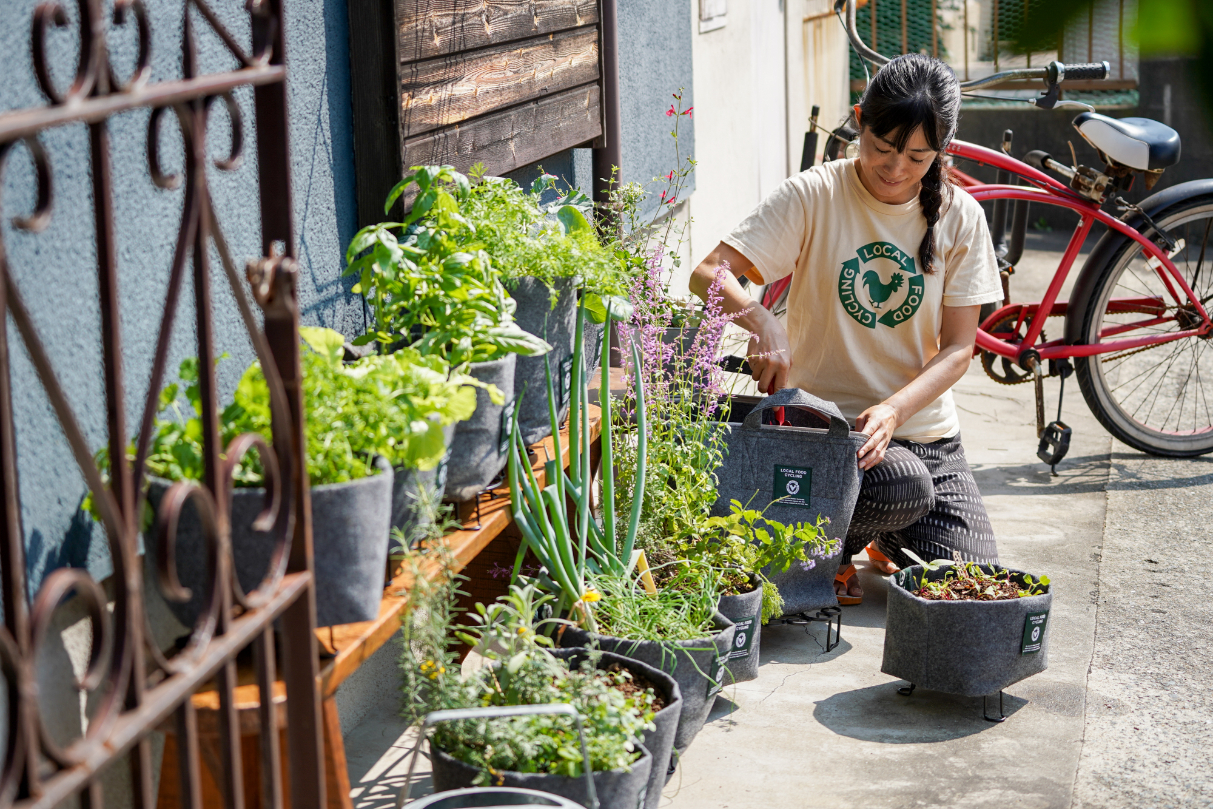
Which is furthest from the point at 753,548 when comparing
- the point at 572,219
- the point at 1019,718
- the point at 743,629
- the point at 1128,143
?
the point at 1128,143

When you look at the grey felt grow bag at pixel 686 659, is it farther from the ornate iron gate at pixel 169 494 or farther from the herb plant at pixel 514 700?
the ornate iron gate at pixel 169 494

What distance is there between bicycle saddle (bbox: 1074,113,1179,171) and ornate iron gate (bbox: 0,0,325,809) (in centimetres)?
312

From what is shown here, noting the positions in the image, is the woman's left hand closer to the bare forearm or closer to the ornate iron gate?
the bare forearm

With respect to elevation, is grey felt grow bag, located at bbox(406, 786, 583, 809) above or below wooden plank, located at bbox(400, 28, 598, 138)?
below

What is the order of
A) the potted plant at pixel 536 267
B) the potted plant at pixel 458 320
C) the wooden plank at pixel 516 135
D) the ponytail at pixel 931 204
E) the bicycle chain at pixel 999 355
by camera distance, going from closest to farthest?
1. the potted plant at pixel 458 320
2. the potted plant at pixel 536 267
3. the wooden plank at pixel 516 135
4. the ponytail at pixel 931 204
5. the bicycle chain at pixel 999 355

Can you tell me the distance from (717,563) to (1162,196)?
2.41 m

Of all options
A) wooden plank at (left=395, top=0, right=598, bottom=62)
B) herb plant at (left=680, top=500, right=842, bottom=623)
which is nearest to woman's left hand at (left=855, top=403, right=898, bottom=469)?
herb plant at (left=680, top=500, right=842, bottom=623)

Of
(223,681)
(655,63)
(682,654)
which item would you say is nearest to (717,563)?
(682,654)

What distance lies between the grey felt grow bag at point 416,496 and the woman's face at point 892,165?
58.8 inches

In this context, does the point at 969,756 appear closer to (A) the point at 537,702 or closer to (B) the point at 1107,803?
(B) the point at 1107,803

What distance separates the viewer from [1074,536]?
137 inches

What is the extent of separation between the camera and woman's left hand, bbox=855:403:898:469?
2.60 meters

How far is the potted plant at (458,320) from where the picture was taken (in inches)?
71.3

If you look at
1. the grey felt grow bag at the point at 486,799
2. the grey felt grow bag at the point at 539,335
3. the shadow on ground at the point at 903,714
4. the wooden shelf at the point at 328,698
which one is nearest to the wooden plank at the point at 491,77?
the grey felt grow bag at the point at 539,335
